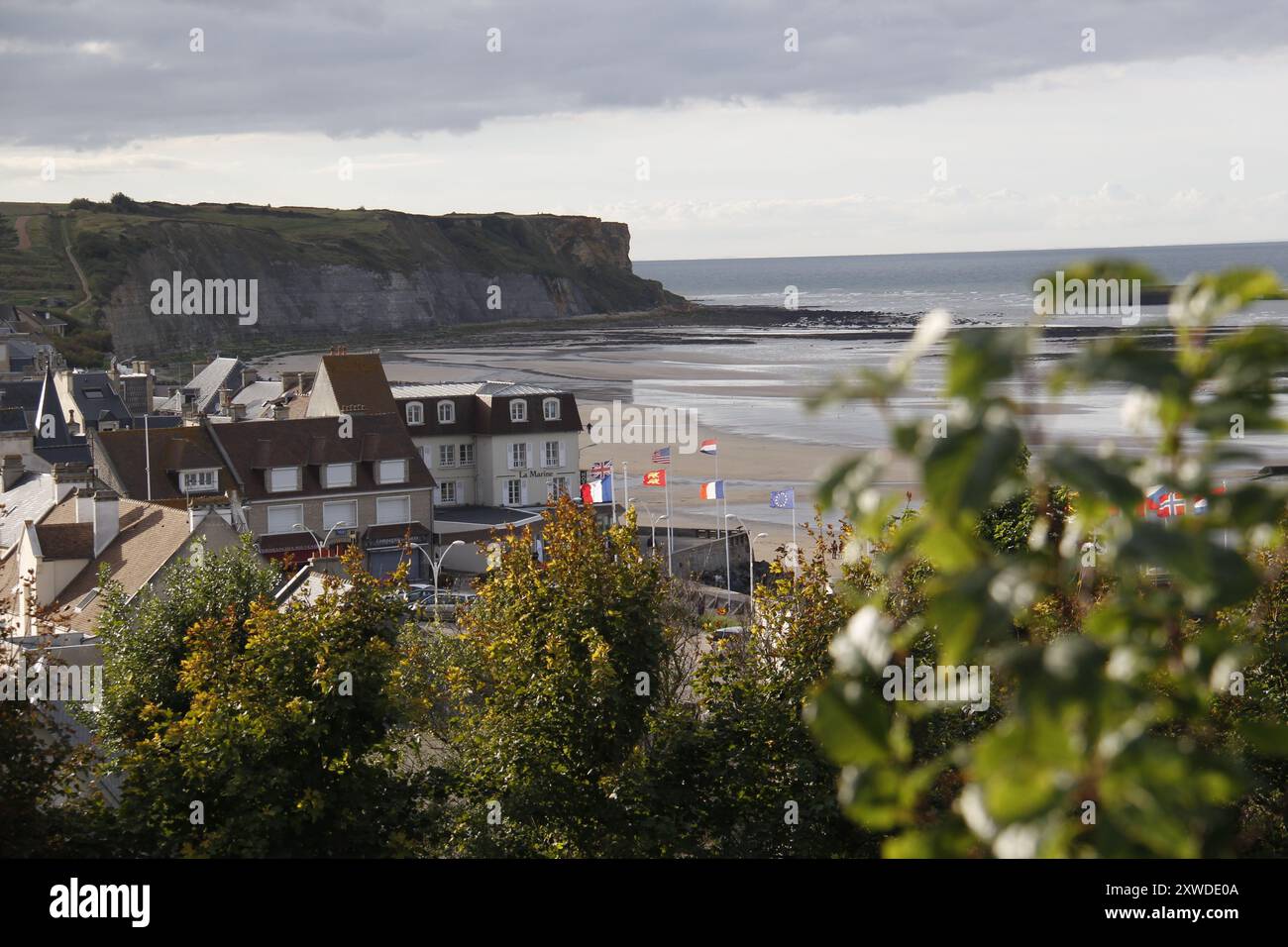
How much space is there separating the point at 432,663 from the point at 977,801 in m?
28.6

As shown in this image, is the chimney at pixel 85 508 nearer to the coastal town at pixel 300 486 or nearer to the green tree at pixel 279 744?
the coastal town at pixel 300 486

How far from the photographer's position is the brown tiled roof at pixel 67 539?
128 feet

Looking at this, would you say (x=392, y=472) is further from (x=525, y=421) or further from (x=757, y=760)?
(x=757, y=760)

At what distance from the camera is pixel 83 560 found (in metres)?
39.4

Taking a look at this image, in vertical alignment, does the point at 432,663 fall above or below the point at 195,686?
below

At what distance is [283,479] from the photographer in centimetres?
5503

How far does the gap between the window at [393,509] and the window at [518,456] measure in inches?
424

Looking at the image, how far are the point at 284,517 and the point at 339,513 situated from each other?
2.10 metres

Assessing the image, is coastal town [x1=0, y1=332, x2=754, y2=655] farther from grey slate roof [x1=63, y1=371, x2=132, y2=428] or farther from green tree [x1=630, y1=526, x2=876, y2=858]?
green tree [x1=630, y1=526, x2=876, y2=858]

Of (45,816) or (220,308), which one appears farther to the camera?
(220,308)

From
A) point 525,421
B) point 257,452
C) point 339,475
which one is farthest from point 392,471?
point 525,421
